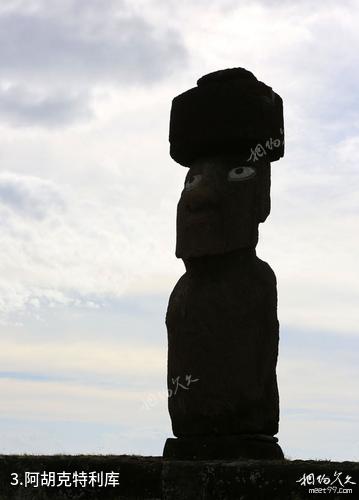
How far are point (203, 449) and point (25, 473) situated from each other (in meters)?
2.31

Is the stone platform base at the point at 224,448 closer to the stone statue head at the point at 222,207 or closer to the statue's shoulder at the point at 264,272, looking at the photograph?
the statue's shoulder at the point at 264,272

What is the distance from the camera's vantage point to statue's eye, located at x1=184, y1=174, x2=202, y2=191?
10.0m

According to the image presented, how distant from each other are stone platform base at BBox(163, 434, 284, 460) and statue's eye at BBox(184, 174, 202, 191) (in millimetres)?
2943

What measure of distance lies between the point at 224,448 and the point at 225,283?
185cm

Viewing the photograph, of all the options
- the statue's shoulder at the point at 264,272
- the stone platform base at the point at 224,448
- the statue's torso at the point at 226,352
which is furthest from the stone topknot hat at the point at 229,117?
the stone platform base at the point at 224,448

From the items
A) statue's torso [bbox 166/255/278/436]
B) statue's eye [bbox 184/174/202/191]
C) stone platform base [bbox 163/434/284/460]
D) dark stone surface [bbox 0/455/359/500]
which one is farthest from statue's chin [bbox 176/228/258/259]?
dark stone surface [bbox 0/455/359/500]

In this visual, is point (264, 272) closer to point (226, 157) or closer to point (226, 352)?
point (226, 352)

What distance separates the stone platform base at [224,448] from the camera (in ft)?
29.8

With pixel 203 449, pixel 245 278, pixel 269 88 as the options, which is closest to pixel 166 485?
pixel 203 449

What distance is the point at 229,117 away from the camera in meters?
9.98

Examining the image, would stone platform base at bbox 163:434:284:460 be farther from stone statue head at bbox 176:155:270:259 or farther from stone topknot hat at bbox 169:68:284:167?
stone topknot hat at bbox 169:68:284:167

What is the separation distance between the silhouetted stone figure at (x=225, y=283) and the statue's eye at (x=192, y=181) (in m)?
0.02

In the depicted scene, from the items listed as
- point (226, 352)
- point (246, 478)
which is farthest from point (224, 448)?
point (226, 352)

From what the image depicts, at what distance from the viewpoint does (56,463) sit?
9.98 m
